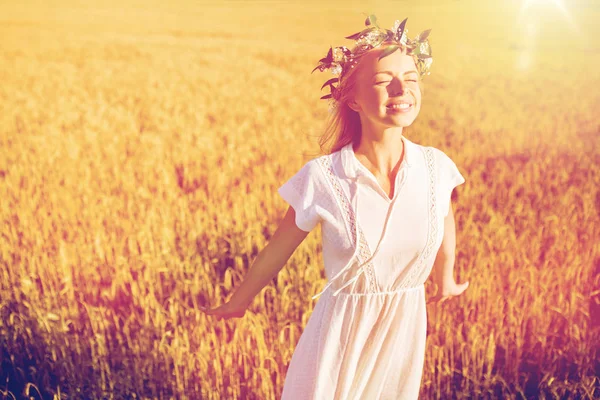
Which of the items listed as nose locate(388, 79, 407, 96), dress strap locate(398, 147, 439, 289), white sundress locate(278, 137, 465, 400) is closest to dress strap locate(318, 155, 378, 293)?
white sundress locate(278, 137, 465, 400)

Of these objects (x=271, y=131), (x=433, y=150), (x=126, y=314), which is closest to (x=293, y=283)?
(x=126, y=314)

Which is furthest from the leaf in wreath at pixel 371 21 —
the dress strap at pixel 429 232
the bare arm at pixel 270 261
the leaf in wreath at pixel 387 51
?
the bare arm at pixel 270 261

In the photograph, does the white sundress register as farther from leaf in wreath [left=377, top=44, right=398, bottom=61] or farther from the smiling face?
leaf in wreath [left=377, top=44, right=398, bottom=61]

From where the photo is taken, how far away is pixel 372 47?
1601mm

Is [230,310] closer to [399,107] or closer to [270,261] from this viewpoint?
[270,261]

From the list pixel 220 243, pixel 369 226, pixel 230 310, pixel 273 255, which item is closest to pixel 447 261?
pixel 369 226

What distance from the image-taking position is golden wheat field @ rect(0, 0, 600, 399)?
2.44 metres

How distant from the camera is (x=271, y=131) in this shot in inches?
200

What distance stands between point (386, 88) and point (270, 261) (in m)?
0.51

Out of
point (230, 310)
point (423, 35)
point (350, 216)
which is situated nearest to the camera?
point (350, 216)

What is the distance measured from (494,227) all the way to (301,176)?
196cm

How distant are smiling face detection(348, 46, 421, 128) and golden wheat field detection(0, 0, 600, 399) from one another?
7.4 inches

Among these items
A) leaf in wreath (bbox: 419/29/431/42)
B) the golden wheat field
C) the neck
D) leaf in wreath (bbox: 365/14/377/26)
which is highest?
leaf in wreath (bbox: 365/14/377/26)

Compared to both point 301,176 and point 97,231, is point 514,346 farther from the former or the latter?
point 97,231
